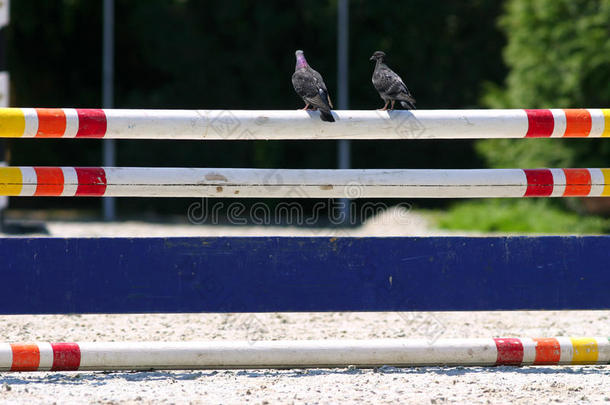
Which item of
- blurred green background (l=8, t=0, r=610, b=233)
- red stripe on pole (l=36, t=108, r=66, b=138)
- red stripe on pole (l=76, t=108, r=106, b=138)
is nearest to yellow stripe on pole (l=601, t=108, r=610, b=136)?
red stripe on pole (l=76, t=108, r=106, b=138)

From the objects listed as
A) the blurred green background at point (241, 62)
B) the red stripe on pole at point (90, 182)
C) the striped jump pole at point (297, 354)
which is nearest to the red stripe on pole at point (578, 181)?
the striped jump pole at point (297, 354)

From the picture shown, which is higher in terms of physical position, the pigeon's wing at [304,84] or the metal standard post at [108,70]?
the metal standard post at [108,70]

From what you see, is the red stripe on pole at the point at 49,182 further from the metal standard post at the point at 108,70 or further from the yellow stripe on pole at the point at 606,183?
the metal standard post at the point at 108,70

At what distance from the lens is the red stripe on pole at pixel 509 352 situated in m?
4.11

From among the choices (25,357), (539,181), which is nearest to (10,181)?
(25,357)

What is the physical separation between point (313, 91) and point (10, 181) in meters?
1.45

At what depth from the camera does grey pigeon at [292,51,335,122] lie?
13.4 ft

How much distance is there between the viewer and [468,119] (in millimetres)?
4102

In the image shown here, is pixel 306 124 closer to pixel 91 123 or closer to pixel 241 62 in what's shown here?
pixel 91 123

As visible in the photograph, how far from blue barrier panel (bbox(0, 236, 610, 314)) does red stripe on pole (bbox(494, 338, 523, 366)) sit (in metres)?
0.17

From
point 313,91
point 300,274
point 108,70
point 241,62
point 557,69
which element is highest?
point 241,62

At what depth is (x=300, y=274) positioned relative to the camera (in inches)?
161

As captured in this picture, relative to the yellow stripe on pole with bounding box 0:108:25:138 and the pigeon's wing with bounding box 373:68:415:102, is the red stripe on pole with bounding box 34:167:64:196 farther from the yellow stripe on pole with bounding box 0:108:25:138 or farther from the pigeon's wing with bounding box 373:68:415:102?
the pigeon's wing with bounding box 373:68:415:102

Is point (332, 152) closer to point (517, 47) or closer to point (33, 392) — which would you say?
Result: point (517, 47)
